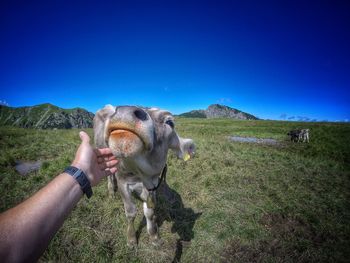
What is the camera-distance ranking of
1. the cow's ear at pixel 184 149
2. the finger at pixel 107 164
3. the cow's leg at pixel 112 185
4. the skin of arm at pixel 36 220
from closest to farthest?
the skin of arm at pixel 36 220 < the finger at pixel 107 164 < the cow's ear at pixel 184 149 < the cow's leg at pixel 112 185

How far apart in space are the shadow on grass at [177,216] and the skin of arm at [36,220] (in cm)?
340

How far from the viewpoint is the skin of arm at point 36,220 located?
1594mm

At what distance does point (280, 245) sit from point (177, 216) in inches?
114

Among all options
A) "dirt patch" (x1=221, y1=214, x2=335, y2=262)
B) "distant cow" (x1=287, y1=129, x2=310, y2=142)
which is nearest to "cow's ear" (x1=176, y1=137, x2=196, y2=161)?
"dirt patch" (x1=221, y1=214, x2=335, y2=262)

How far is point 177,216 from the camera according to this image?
5953 millimetres

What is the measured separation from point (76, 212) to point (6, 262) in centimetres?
422

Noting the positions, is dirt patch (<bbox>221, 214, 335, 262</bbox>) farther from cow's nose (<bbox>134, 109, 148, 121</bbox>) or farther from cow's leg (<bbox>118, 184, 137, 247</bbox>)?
cow's nose (<bbox>134, 109, 148, 121</bbox>)

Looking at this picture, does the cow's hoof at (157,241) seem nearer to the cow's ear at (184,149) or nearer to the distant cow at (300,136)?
the cow's ear at (184,149)

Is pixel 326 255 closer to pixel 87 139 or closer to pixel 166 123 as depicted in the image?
pixel 166 123

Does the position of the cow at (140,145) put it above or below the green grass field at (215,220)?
above

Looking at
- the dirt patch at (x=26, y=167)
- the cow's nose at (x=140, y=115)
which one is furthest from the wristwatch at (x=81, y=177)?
the dirt patch at (x=26, y=167)

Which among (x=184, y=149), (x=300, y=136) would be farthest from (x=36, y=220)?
(x=300, y=136)

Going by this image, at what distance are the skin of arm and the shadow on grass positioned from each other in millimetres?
3400

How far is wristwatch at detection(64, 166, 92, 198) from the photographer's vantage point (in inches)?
95.9
